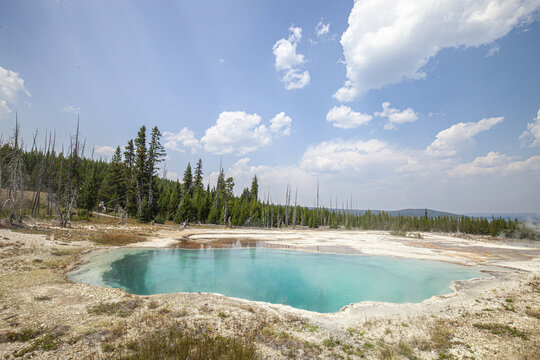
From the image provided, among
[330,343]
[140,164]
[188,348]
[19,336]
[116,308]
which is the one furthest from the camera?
[140,164]

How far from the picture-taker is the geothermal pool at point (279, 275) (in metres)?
12.5

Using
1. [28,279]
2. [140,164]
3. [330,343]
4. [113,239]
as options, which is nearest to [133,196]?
[140,164]

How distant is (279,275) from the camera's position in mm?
→ 16609

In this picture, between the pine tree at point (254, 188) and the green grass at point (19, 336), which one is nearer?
the green grass at point (19, 336)

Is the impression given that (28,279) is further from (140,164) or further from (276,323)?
(140,164)

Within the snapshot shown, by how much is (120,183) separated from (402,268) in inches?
2124

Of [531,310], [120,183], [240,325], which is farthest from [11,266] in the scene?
[120,183]

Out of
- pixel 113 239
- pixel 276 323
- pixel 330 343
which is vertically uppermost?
pixel 330 343

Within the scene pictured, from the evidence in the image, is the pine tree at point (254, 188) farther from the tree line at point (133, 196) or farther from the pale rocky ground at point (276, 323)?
the pale rocky ground at point (276, 323)

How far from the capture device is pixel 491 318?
8609 millimetres

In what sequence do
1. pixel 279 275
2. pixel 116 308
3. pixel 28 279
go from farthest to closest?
pixel 279 275, pixel 28 279, pixel 116 308

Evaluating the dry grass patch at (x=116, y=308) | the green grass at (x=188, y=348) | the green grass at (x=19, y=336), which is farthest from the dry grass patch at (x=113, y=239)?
the green grass at (x=188, y=348)

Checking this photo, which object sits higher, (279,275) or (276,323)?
(276,323)

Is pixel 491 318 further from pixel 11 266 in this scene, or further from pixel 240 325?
pixel 11 266
